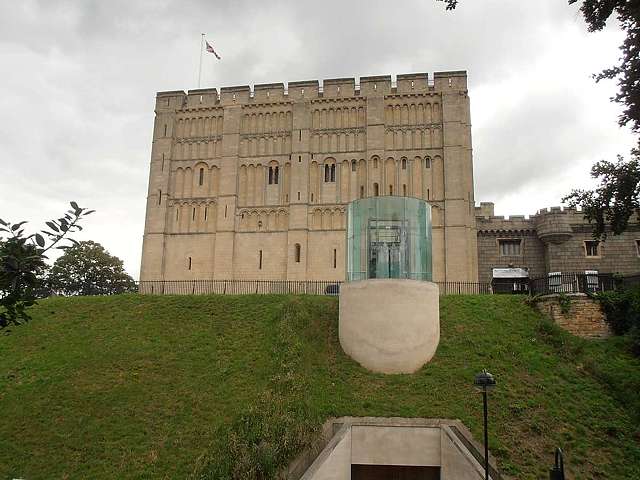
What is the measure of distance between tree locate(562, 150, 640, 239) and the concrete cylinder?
561 cm

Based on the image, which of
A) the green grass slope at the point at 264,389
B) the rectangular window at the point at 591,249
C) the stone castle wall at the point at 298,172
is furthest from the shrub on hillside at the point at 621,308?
the rectangular window at the point at 591,249

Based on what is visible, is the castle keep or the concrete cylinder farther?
the castle keep

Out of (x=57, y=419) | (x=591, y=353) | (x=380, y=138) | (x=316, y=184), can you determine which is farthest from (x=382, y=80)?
(x=57, y=419)

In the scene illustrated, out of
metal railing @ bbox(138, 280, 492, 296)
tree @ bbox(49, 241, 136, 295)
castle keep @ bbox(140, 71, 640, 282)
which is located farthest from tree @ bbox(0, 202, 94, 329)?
tree @ bbox(49, 241, 136, 295)

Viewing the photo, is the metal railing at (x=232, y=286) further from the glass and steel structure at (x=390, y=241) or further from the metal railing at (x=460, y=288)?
the glass and steel structure at (x=390, y=241)

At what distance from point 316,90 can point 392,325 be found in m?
25.8

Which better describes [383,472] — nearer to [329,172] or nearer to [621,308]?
[621,308]

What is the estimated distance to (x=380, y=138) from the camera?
36.0 metres

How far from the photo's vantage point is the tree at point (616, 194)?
13.9 meters

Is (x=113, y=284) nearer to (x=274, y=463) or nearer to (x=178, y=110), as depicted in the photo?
(x=178, y=110)

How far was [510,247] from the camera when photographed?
3512 centimetres

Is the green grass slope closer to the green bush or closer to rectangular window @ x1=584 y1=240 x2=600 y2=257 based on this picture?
the green bush

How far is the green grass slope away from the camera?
40.3 feet

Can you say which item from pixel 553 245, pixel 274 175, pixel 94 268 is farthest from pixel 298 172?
pixel 94 268
